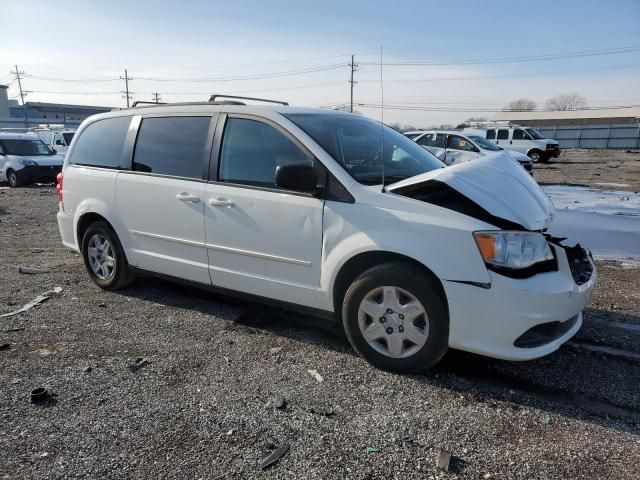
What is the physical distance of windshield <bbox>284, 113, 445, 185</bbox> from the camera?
377 cm

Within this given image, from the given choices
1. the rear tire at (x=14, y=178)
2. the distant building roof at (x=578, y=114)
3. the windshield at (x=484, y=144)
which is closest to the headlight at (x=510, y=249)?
the windshield at (x=484, y=144)

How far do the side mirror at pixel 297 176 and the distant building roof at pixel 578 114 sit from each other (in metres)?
71.9

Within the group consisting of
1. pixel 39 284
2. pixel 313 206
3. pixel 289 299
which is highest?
pixel 313 206

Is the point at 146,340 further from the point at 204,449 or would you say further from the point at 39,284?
the point at 39,284

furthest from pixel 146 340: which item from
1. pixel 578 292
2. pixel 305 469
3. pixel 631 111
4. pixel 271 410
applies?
pixel 631 111

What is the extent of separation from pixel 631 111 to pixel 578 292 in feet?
261

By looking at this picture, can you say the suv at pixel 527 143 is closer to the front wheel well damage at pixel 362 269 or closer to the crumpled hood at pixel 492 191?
the crumpled hood at pixel 492 191

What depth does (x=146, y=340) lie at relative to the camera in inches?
161

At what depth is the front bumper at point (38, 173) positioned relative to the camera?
16625 millimetres

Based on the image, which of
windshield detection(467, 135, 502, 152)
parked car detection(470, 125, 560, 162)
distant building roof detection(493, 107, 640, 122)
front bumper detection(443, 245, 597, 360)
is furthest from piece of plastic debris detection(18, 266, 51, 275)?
distant building roof detection(493, 107, 640, 122)

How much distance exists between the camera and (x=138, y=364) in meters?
3.66

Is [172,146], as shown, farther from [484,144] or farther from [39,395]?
[484,144]

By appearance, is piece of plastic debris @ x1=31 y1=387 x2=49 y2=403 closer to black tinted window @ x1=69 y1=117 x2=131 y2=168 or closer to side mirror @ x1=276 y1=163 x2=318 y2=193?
side mirror @ x1=276 y1=163 x2=318 y2=193

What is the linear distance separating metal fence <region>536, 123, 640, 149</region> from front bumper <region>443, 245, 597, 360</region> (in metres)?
53.6
